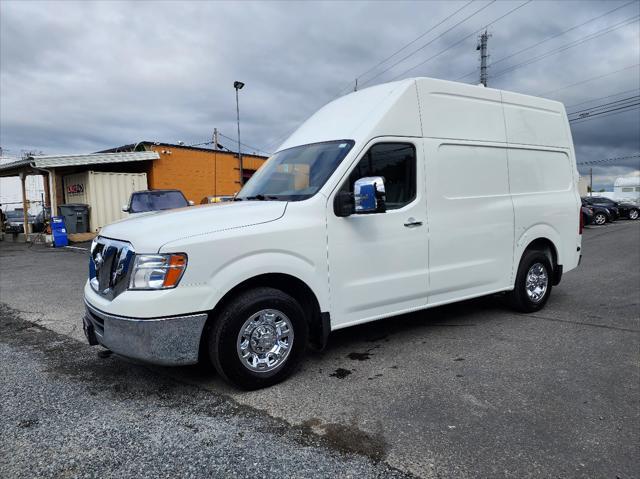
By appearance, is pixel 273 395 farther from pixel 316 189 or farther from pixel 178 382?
pixel 316 189

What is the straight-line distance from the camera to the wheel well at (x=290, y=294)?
3.41 m

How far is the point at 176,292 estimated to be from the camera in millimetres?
3150

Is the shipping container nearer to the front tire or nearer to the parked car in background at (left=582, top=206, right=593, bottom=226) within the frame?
the front tire

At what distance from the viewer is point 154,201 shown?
12852 millimetres

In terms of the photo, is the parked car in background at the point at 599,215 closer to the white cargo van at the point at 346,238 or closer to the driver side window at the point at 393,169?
the white cargo van at the point at 346,238

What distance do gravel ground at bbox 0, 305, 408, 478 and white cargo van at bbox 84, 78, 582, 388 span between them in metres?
0.38

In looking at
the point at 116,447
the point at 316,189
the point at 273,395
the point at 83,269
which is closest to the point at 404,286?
the point at 316,189

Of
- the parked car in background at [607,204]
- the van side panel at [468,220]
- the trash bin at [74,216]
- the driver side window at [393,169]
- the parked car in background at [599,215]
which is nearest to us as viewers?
the driver side window at [393,169]

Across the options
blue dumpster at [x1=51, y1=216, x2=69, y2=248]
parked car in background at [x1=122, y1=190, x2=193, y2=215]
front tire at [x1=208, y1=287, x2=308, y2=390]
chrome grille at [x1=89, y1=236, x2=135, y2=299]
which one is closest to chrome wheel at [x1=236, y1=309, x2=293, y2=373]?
front tire at [x1=208, y1=287, x2=308, y2=390]

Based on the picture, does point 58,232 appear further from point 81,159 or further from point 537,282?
point 537,282

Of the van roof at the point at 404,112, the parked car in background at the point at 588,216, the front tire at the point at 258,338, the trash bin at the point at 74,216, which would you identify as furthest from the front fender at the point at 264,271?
the parked car in background at the point at 588,216

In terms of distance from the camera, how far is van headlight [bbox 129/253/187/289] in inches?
124

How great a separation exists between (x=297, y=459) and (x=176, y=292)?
135 centimetres

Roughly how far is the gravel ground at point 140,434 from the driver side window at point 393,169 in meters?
2.18
